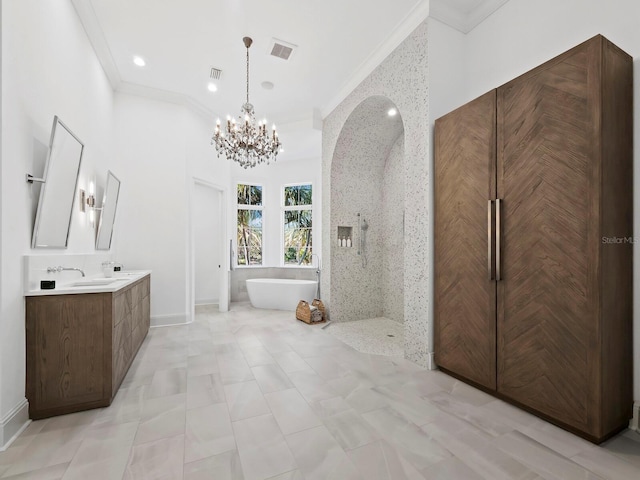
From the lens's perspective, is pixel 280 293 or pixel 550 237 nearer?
pixel 550 237

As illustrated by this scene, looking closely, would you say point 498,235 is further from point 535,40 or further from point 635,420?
point 535,40

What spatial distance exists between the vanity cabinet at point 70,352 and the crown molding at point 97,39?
291 cm

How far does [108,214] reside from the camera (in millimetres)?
3697

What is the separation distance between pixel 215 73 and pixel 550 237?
14.3ft

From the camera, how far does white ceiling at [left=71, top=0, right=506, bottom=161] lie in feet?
9.68

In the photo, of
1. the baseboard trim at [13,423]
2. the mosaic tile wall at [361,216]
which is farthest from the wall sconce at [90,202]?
the mosaic tile wall at [361,216]

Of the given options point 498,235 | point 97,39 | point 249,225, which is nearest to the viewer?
point 498,235

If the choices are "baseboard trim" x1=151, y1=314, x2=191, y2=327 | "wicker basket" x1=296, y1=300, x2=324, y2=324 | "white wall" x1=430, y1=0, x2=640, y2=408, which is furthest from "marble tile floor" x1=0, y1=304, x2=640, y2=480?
"wicker basket" x1=296, y1=300, x2=324, y2=324

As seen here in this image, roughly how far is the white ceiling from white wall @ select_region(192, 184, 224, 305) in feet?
6.70

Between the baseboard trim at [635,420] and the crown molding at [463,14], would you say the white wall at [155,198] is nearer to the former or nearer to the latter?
the crown molding at [463,14]

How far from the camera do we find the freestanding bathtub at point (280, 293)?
5.55 metres

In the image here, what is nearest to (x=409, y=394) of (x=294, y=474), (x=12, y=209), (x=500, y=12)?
(x=294, y=474)

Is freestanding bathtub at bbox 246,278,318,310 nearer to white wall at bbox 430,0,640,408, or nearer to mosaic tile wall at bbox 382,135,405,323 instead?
mosaic tile wall at bbox 382,135,405,323

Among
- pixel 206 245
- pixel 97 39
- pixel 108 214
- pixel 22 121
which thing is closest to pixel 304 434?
pixel 22 121
